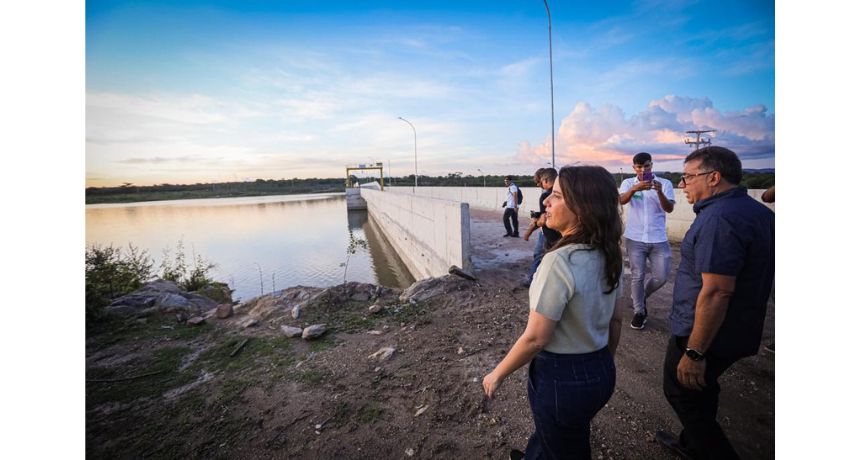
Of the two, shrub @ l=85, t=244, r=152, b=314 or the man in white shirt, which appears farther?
shrub @ l=85, t=244, r=152, b=314

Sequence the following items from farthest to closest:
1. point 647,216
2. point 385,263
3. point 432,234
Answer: point 385,263 → point 432,234 → point 647,216

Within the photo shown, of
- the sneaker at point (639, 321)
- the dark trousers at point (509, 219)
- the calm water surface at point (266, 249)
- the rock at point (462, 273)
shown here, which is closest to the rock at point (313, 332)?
the rock at point (462, 273)

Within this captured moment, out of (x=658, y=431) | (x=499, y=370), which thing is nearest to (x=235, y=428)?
(x=499, y=370)

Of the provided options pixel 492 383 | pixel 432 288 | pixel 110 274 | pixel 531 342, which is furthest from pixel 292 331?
pixel 110 274

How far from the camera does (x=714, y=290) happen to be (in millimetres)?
1689

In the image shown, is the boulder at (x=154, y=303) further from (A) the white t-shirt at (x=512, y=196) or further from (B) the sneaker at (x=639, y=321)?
(A) the white t-shirt at (x=512, y=196)

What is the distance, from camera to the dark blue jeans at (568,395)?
4.45ft

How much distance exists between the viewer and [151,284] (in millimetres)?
7293

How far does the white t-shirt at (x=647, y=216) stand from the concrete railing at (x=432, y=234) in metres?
3.23

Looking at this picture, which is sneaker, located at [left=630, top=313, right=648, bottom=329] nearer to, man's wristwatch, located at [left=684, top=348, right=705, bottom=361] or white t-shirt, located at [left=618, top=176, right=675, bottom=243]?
white t-shirt, located at [left=618, top=176, right=675, bottom=243]

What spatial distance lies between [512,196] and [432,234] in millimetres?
2624

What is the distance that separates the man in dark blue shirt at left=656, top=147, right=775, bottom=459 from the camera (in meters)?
1.68

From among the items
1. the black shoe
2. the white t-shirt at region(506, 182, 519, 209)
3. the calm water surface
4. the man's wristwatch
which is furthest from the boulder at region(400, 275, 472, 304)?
the calm water surface

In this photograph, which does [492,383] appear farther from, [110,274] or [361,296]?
[110,274]
